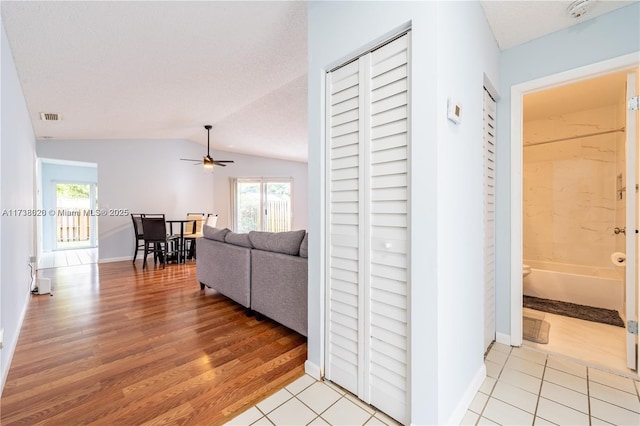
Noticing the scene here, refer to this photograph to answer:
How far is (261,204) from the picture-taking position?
26.5ft

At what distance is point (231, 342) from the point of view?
87.5 inches

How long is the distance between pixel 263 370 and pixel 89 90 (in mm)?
3436

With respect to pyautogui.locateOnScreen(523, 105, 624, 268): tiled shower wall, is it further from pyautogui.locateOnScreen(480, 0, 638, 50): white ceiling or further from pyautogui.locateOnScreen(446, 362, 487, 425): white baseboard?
pyautogui.locateOnScreen(446, 362, 487, 425): white baseboard

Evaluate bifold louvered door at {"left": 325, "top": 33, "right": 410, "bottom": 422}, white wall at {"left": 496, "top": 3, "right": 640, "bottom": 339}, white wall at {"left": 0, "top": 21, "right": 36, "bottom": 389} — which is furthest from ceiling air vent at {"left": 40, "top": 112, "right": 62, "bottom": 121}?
white wall at {"left": 496, "top": 3, "right": 640, "bottom": 339}

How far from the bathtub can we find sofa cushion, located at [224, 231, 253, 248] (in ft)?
11.1

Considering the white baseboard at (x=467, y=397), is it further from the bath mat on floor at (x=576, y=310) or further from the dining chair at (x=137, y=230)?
the dining chair at (x=137, y=230)

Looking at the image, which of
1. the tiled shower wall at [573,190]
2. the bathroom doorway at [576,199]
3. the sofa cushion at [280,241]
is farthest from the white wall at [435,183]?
the tiled shower wall at [573,190]

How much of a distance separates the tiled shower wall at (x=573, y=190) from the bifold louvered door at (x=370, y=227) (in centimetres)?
342

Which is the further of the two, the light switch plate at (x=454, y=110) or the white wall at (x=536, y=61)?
the white wall at (x=536, y=61)

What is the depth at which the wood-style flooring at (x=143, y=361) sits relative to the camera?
4.88ft

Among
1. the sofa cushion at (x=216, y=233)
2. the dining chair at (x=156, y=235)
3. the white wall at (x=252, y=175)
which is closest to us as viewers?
the sofa cushion at (x=216, y=233)

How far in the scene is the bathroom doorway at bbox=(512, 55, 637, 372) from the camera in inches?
111

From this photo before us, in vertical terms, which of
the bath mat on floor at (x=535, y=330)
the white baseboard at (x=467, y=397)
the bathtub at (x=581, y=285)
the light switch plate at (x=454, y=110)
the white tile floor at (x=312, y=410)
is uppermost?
the light switch plate at (x=454, y=110)

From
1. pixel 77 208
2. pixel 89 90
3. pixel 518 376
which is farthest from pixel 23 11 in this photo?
pixel 77 208
